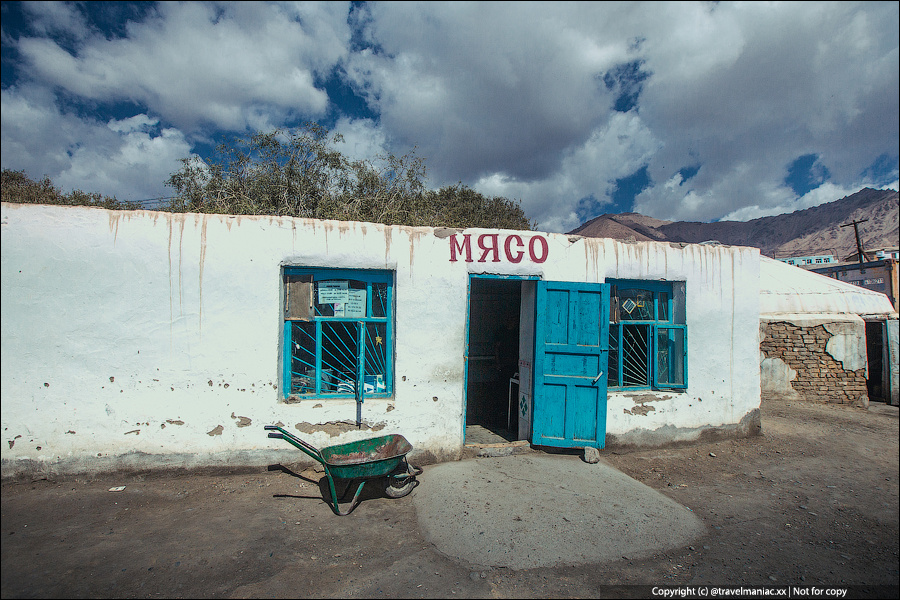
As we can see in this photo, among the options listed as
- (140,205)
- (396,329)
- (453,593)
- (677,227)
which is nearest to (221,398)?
(396,329)

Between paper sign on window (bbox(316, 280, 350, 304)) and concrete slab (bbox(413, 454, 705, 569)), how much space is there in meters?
2.31

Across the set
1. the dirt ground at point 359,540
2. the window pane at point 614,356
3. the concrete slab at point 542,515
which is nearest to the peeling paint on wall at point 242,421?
the dirt ground at point 359,540

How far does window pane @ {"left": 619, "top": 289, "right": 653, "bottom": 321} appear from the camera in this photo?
5996 mm

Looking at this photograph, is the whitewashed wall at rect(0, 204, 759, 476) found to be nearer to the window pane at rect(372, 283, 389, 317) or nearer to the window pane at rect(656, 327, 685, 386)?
the window pane at rect(372, 283, 389, 317)

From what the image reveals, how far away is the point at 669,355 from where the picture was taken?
19.7ft

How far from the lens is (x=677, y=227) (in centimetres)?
6975

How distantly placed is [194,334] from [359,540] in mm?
2811

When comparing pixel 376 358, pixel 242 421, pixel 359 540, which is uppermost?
pixel 376 358

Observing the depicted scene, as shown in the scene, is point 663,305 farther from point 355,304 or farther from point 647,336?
point 355,304

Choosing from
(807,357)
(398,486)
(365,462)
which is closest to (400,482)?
(398,486)

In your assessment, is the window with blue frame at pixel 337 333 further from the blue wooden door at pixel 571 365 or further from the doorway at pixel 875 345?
the doorway at pixel 875 345

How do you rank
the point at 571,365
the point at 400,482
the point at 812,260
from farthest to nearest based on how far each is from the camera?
the point at 812,260, the point at 571,365, the point at 400,482

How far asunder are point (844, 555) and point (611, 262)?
3.67 metres

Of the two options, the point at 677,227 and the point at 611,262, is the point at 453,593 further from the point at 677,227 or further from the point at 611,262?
the point at 677,227
